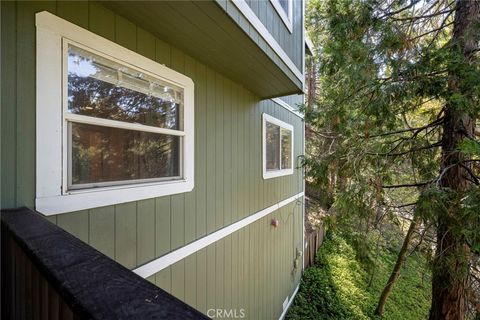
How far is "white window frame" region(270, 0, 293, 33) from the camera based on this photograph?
3.18m

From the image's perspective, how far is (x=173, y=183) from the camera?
249cm

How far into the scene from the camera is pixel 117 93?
201cm

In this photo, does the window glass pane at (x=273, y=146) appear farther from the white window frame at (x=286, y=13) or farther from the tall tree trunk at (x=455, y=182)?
the tall tree trunk at (x=455, y=182)

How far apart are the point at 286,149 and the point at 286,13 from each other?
3.26 meters

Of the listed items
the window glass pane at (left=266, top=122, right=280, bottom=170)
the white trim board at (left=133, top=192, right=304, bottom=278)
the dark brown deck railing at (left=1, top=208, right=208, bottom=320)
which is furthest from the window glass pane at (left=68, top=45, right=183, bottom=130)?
the window glass pane at (left=266, top=122, right=280, bottom=170)

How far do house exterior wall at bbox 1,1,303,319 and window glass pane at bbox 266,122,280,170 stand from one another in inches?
13.2

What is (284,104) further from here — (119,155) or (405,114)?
(119,155)

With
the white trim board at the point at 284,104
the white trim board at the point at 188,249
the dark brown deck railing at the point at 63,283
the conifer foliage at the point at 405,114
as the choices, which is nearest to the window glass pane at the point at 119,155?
the dark brown deck railing at the point at 63,283

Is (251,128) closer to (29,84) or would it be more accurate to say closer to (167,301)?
(29,84)

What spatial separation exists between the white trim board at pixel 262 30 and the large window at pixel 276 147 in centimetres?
146

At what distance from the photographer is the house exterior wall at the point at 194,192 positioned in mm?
1400

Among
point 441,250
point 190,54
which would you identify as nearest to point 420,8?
point 441,250

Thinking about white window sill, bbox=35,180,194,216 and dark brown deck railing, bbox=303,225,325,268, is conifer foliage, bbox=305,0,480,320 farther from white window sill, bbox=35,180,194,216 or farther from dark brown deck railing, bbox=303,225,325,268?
dark brown deck railing, bbox=303,225,325,268

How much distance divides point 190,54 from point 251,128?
5.97 feet
